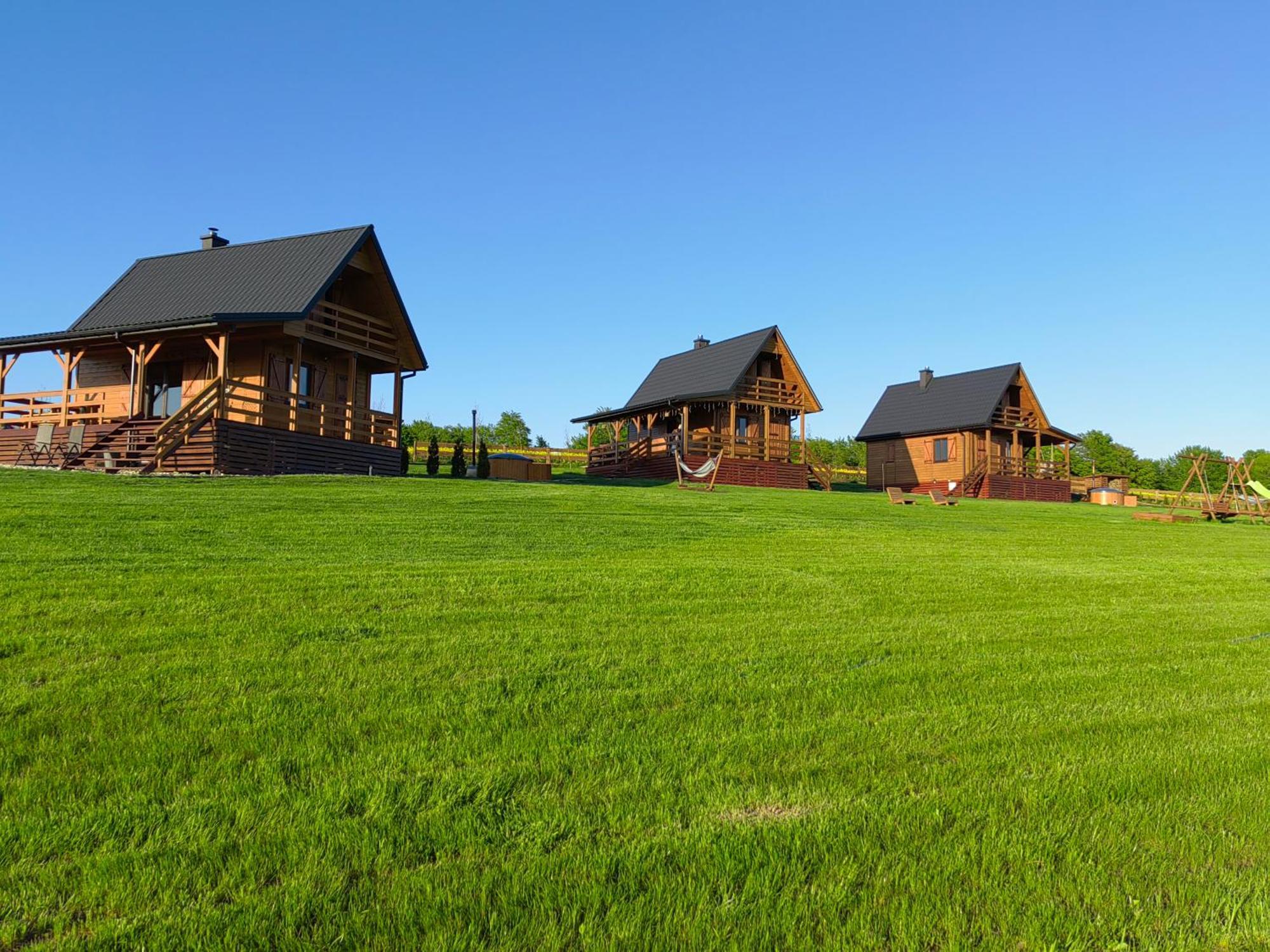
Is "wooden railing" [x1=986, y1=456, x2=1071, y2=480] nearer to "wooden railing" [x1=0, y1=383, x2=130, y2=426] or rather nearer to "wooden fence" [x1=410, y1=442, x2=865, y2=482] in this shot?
"wooden fence" [x1=410, y1=442, x2=865, y2=482]

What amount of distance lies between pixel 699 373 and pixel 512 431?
55.0 ft

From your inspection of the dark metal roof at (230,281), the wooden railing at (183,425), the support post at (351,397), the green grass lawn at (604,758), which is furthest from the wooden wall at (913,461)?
the green grass lawn at (604,758)

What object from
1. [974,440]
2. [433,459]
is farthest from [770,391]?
[433,459]

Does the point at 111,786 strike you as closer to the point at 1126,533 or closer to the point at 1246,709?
the point at 1246,709

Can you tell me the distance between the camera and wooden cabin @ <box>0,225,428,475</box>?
19.0 meters

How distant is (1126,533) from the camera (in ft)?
57.3

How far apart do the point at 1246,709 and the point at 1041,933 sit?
3324 mm

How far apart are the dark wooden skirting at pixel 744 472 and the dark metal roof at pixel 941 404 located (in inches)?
414

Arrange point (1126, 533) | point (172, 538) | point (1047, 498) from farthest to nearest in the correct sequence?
point (1047, 498), point (1126, 533), point (172, 538)

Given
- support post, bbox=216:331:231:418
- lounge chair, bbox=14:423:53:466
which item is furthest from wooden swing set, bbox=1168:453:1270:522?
lounge chair, bbox=14:423:53:466

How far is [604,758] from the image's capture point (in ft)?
13.2

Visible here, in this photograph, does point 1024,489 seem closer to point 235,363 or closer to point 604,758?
point 235,363

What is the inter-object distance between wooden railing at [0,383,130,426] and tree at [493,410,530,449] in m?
25.3

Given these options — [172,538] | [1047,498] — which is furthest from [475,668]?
[1047,498]
